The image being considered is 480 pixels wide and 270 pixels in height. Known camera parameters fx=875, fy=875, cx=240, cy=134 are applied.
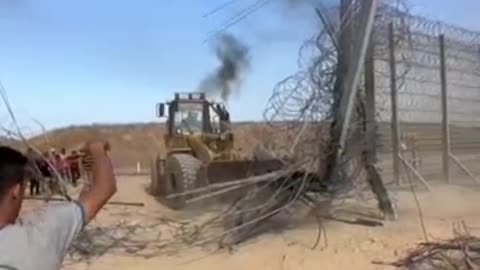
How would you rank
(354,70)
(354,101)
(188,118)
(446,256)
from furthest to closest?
(188,118) < (354,101) < (354,70) < (446,256)

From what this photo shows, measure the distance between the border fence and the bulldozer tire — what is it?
4150 millimetres

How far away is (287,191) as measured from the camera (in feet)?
35.1

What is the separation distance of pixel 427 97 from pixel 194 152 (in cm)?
690

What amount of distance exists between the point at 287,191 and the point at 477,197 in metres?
3.24

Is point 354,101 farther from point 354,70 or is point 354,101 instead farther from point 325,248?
point 325,248

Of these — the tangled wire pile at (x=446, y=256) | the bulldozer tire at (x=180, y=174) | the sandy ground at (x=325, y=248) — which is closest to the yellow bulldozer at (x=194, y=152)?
the bulldozer tire at (x=180, y=174)

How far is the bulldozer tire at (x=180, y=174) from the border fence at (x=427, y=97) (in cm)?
415

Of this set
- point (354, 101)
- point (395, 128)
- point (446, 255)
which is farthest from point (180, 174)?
point (446, 255)

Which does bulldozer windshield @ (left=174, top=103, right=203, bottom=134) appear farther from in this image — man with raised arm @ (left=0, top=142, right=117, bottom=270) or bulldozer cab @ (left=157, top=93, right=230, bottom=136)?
man with raised arm @ (left=0, top=142, right=117, bottom=270)

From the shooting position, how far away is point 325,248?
9539 mm

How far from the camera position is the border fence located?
11562 millimetres

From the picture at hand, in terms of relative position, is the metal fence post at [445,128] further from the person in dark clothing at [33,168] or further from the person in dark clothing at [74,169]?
the person in dark clothing at [74,169]

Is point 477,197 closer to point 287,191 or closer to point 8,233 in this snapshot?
point 287,191

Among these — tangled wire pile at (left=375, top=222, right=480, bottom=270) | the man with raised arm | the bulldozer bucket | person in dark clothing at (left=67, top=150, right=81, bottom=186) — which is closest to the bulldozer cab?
person in dark clothing at (left=67, top=150, right=81, bottom=186)
